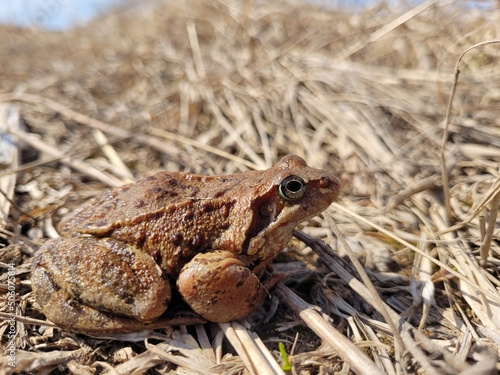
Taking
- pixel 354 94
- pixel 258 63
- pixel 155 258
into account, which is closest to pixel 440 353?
pixel 155 258

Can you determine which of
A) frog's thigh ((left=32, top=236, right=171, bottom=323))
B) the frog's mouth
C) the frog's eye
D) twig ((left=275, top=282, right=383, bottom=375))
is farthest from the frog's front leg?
the frog's eye

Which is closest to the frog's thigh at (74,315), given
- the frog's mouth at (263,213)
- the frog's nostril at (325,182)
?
the frog's mouth at (263,213)

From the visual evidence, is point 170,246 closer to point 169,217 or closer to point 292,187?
point 169,217

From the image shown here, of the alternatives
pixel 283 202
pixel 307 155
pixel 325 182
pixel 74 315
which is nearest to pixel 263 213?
pixel 283 202

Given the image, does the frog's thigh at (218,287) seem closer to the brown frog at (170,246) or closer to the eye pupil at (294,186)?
the brown frog at (170,246)

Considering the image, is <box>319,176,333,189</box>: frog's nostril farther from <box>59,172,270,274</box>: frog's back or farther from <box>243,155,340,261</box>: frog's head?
<box>59,172,270,274</box>: frog's back

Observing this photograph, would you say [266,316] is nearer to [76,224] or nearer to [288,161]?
[288,161]
